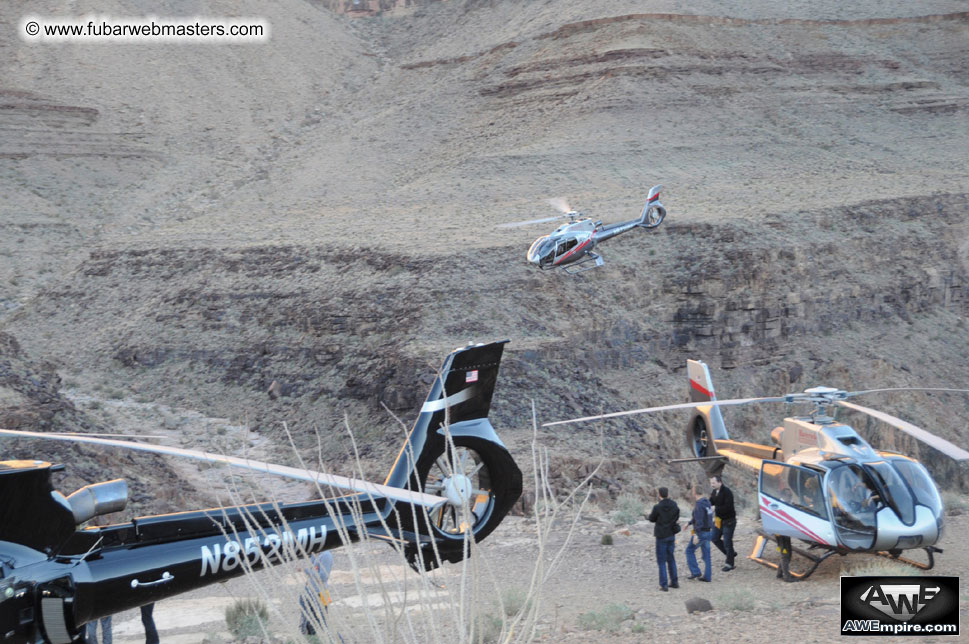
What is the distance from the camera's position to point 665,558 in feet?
41.0

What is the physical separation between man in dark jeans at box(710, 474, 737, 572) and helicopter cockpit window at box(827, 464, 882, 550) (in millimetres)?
1454

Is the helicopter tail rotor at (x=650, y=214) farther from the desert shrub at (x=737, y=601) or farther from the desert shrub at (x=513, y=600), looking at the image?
the desert shrub at (x=737, y=601)

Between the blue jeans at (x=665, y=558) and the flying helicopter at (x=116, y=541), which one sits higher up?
the flying helicopter at (x=116, y=541)

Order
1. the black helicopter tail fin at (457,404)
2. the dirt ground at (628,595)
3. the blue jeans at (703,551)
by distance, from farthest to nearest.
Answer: the blue jeans at (703,551) → the dirt ground at (628,595) → the black helicopter tail fin at (457,404)

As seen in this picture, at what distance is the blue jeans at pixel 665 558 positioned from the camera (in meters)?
12.4

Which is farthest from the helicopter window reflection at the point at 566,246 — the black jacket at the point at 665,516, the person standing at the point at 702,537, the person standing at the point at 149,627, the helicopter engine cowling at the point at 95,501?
the helicopter engine cowling at the point at 95,501

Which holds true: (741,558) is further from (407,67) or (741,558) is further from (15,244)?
(407,67)

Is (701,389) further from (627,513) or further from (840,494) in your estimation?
(840,494)

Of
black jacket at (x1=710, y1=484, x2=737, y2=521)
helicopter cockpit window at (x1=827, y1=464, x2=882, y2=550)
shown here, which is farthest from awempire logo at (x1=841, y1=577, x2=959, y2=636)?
black jacket at (x1=710, y1=484, x2=737, y2=521)

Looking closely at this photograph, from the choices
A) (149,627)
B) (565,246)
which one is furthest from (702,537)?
(565,246)

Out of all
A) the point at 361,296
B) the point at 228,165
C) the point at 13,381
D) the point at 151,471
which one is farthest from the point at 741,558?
the point at 228,165

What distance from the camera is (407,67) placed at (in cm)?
7275

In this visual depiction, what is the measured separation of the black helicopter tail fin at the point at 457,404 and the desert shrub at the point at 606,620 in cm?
253

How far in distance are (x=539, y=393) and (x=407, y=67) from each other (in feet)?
171
